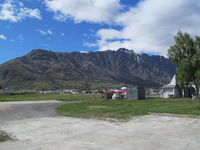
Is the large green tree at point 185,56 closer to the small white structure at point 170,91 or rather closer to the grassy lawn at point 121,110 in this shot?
the grassy lawn at point 121,110

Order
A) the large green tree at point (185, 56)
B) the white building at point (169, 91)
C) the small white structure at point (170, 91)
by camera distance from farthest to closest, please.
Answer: the white building at point (169, 91) < the small white structure at point (170, 91) < the large green tree at point (185, 56)

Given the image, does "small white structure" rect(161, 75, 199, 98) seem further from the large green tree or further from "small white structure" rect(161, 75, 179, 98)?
the large green tree

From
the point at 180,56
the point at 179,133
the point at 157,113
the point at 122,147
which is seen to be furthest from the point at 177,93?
the point at 122,147

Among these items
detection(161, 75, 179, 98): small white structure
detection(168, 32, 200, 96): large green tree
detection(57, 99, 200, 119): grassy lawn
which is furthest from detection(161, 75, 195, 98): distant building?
detection(57, 99, 200, 119): grassy lawn

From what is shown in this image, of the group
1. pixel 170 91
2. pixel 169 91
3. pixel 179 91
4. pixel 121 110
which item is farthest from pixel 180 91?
pixel 121 110

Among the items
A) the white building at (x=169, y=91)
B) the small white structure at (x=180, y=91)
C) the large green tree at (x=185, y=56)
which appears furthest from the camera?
the white building at (x=169, y=91)

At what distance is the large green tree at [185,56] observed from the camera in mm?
29844

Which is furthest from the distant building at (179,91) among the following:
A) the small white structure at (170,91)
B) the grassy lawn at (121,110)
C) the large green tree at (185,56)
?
the grassy lawn at (121,110)

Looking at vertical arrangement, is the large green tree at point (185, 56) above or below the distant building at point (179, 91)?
above

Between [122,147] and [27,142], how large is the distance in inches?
134

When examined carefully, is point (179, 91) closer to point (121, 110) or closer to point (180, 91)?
point (180, 91)

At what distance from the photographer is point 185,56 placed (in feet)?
106

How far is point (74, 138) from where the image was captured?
8062mm

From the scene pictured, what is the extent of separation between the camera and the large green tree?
29844mm
